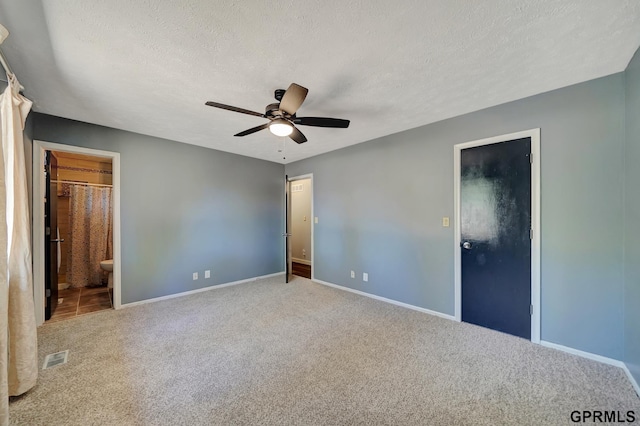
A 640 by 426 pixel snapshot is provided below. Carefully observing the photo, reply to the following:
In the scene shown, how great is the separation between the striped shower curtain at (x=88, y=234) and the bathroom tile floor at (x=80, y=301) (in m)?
0.26

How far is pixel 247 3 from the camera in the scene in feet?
4.48

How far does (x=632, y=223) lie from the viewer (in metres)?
1.89

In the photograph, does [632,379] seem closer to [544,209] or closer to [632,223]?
[632,223]

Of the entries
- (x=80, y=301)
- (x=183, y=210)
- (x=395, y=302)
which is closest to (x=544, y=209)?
(x=395, y=302)

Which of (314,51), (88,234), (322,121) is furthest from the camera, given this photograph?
(88,234)

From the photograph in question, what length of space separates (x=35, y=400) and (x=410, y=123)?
4267 mm

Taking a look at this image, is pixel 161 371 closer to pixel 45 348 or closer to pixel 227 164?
pixel 45 348

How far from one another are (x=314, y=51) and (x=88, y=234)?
5.12 m

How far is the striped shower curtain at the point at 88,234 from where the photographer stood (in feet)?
13.8

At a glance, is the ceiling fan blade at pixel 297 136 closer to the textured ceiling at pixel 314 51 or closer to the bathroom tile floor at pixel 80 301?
the textured ceiling at pixel 314 51

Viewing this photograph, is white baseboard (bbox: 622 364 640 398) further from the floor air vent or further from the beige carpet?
the floor air vent

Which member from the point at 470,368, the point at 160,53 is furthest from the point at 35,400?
the point at 470,368

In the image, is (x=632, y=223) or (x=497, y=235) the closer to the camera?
(x=632, y=223)

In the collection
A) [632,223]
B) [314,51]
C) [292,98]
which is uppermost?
[314,51]
